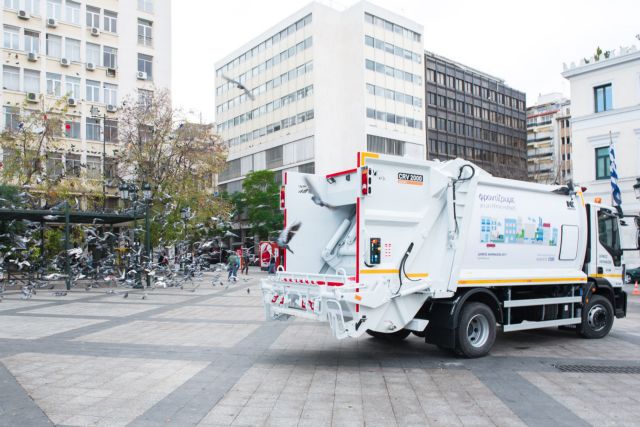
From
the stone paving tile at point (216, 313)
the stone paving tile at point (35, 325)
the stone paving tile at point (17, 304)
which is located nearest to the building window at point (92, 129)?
the stone paving tile at point (17, 304)

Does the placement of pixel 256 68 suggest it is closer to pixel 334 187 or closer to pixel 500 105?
pixel 500 105

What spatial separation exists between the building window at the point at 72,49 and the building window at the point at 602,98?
36801 millimetres

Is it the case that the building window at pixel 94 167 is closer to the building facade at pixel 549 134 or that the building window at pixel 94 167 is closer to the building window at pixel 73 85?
the building window at pixel 73 85

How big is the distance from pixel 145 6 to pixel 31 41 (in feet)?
31.1

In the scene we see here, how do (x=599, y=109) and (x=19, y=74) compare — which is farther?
(x=19, y=74)

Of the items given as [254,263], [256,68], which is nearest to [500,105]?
[256,68]

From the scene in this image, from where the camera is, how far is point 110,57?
4247cm

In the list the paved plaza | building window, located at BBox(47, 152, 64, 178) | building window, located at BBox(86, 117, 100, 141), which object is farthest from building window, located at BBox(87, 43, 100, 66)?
the paved plaza

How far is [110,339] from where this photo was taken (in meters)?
10.2

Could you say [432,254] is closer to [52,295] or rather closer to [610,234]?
[610,234]

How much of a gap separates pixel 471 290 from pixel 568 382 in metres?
1.86

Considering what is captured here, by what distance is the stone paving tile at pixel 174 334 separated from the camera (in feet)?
32.6

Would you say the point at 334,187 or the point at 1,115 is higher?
the point at 1,115

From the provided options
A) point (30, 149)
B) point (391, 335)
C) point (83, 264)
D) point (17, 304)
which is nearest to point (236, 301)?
point (17, 304)
